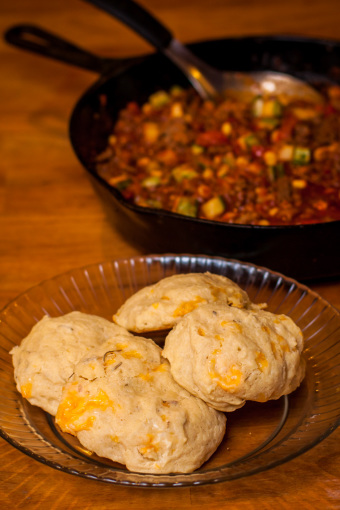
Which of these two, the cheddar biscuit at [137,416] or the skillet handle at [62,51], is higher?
the skillet handle at [62,51]

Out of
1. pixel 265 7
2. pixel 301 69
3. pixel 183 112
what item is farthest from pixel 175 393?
pixel 265 7

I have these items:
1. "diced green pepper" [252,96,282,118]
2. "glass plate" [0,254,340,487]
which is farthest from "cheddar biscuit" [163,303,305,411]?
"diced green pepper" [252,96,282,118]

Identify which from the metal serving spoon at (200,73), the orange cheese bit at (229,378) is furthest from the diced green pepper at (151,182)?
the orange cheese bit at (229,378)

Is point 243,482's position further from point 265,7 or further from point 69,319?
point 265,7

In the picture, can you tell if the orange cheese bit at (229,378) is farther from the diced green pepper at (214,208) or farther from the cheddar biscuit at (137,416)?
→ the diced green pepper at (214,208)

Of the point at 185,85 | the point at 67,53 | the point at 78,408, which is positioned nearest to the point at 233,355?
the point at 78,408

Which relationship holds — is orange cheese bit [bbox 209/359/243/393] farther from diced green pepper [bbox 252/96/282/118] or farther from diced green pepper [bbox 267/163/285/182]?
diced green pepper [bbox 252/96/282/118]

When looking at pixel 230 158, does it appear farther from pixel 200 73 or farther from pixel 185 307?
pixel 185 307
